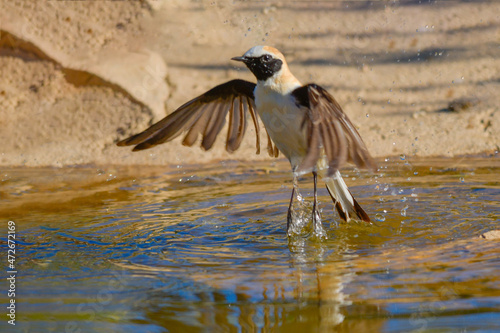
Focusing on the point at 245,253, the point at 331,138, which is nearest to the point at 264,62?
the point at 331,138

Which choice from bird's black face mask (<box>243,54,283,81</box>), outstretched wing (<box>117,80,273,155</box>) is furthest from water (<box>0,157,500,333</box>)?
bird's black face mask (<box>243,54,283,81</box>)

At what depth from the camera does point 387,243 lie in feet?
15.1

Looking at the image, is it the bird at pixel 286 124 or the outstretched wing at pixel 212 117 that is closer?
the bird at pixel 286 124

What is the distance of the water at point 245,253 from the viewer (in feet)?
11.0

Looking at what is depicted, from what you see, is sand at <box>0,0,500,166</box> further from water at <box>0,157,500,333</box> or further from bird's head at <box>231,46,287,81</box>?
bird's head at <box>231,46,287,81</box>

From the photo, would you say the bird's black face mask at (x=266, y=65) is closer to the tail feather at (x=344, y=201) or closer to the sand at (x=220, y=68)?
the tail feather at (x=344, y=201)

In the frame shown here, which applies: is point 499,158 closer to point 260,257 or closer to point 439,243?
point 439,243

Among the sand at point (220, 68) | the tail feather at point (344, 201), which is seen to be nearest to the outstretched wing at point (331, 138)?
the tail feather at point (344, 201)

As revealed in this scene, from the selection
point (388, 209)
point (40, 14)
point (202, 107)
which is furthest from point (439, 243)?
point (40, 14)

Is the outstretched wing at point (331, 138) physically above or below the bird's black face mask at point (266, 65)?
below

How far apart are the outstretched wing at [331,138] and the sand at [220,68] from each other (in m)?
3.16

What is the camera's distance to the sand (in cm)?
772

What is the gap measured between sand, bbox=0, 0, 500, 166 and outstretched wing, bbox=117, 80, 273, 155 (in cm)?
165

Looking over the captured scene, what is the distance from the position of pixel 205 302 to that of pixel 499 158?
4401 mm
